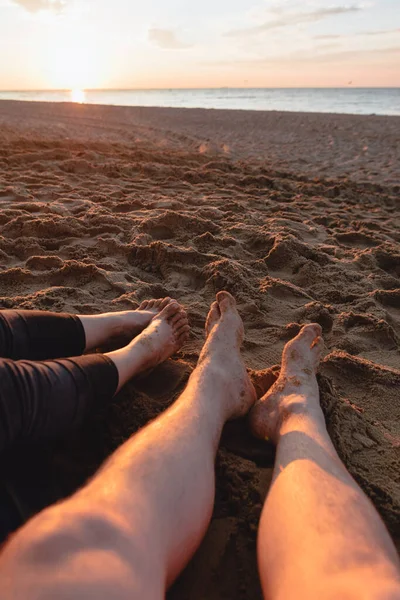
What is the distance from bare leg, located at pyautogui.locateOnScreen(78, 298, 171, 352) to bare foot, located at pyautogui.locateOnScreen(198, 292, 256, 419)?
1.04 ft

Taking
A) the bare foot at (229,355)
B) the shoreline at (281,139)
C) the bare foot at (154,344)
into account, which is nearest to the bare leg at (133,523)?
the bare foot at (229,355)

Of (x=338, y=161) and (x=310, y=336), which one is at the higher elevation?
(x=338, y=161)

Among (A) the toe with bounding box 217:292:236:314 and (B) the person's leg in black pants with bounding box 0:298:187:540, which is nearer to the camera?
(B) the person's leg in black pants with bounding box 0:298:187:540

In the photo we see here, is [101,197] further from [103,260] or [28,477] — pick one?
[28,477]

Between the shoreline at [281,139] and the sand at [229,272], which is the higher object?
the shoreline at [281,139]

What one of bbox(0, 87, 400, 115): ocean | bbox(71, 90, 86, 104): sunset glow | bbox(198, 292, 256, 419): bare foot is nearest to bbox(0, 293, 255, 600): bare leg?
bbox(198, 292, 256, 419): bare foot

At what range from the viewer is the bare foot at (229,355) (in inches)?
63.6

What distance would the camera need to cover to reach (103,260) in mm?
2773

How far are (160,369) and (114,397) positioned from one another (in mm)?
317

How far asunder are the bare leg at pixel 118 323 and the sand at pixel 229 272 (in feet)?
0.66

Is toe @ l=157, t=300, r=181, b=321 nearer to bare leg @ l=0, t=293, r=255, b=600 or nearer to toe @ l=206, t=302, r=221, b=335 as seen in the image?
toe @ l=206, t=302, r=221, b=335

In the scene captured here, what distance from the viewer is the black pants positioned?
1.10 meters

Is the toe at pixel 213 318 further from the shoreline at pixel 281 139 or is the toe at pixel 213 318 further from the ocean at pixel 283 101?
the ocean at pixel 283 101

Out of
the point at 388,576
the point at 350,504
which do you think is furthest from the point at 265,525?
the point at 388,576
